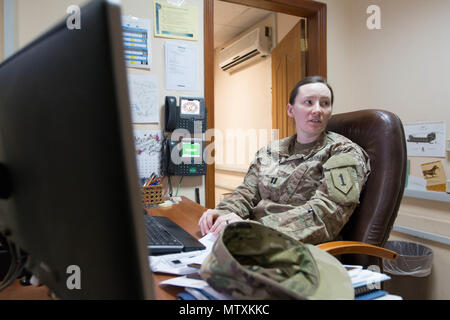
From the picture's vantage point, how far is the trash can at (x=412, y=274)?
187cm

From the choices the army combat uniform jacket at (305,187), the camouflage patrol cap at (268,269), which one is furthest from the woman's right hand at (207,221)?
the camouflage patrol cap at (268,269)

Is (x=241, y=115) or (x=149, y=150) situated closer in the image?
(x=149, y=150)

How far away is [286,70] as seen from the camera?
2.81 metres

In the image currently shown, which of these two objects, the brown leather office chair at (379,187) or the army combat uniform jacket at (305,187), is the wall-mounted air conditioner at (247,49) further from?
the brown leather office chair at (379,187)

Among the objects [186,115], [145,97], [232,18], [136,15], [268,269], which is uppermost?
[232,18]

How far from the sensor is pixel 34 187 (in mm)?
408

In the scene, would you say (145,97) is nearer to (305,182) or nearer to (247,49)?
(305,182)


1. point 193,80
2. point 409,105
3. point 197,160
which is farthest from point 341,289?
point 409,105

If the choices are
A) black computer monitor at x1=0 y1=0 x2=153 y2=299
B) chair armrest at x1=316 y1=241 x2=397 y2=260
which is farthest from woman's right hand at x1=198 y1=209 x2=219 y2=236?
black computer monitor at x1=0 y1=0 x2=153 y2=299

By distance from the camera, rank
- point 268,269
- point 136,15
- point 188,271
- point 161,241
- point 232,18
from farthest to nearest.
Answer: point 232,18, point 136,15, point 161,241, point 188,271, point 268,269

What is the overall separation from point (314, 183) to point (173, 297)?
913 mm

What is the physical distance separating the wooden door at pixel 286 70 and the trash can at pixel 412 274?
1.27m

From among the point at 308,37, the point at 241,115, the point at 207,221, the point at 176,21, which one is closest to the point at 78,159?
the point at 207,221

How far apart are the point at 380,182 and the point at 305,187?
30 centimetres
